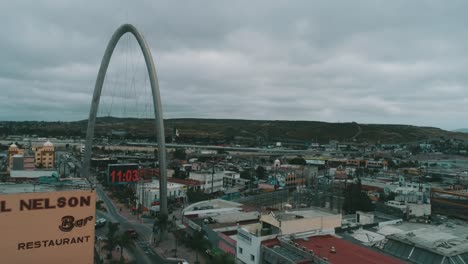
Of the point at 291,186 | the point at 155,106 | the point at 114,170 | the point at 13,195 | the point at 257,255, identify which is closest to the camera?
the point at 13,195

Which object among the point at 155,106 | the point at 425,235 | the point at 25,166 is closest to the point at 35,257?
the point at 155,106

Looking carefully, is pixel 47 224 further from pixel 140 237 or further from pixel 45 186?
pixel 140 237

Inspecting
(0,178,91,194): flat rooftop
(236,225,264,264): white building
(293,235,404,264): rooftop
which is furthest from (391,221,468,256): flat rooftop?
(0,178,91,194): flat rooftop

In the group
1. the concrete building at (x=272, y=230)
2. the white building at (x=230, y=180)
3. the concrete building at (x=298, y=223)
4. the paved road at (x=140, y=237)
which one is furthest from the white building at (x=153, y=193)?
the concrete building at (x=298, y=223)

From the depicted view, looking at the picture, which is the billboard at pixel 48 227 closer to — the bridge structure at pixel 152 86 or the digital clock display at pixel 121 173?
the digital clock display at pixel 121 173

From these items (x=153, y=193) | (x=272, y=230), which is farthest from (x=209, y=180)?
(x=272, y=230)

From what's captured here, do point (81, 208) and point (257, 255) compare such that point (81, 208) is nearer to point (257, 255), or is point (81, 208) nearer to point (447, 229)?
point (257, 255)
